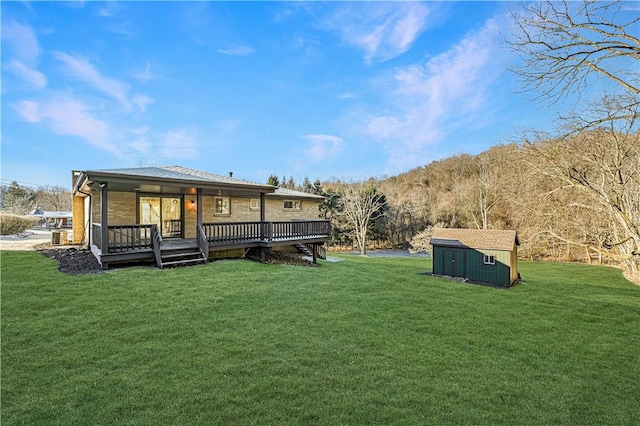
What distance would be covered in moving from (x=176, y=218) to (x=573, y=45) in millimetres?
14850

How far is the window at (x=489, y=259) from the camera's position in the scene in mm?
13164

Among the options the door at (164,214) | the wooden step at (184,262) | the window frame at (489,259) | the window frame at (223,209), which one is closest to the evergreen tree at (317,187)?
the window frame at (223,209)

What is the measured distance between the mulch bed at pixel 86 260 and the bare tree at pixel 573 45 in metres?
11.6

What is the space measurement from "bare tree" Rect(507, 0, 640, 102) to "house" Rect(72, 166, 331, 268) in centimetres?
1030

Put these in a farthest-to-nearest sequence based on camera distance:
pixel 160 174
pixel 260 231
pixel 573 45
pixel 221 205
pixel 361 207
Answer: pixel 361 207 < pixel 221 205 < pixel 260 231 < pixel 160 174 < pixel 573 45

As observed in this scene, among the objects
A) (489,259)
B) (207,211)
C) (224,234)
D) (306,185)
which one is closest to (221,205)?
(207,211)

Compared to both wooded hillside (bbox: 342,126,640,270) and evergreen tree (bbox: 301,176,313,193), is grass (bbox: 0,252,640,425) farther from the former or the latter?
evergreen tree (bbox: 301,176,313,193)

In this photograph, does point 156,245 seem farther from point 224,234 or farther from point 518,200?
point 518,200

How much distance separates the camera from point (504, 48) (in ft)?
16.7

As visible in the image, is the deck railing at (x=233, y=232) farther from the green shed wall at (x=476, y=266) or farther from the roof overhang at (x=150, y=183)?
the green shed wall at (x=476, y=266)

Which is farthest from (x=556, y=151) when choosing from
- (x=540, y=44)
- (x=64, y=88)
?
(x=64, y=88)

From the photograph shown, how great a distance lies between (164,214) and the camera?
13734 millimetres

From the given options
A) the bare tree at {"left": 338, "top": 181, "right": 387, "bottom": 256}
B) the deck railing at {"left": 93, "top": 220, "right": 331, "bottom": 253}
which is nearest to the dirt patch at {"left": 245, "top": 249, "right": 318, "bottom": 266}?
the deck railing at {"left": 93, "top": 220, "right": 331, "bottom": 253}

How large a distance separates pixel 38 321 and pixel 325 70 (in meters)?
19.2
